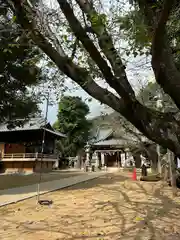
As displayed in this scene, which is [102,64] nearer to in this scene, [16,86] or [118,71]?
[118,71]

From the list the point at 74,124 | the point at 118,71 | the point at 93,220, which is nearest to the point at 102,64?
the point at 118,71

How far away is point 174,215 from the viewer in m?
6.59

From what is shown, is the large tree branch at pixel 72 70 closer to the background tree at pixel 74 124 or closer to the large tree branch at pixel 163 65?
the large tree branch at pixel 163 65

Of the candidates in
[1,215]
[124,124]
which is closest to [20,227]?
[1,215]

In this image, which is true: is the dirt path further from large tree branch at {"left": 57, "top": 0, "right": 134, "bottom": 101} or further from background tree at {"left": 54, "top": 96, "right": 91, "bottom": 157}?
background tree at {"left": 54, "top": 96, "right": 91, "bottom": 157}

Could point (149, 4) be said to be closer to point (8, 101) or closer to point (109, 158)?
point (8, 101)

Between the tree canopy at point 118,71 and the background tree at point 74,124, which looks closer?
the tree canopy at point 118,71

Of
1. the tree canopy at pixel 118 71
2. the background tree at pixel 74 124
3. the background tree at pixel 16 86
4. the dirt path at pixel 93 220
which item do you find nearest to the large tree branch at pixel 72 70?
the tree canopy at pixel 118 71

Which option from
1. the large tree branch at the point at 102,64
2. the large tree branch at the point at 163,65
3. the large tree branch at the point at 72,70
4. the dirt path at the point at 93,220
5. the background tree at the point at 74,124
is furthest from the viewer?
the background tree at the point at 74,124

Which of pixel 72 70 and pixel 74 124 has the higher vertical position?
pixel 74 124

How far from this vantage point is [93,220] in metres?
5.97

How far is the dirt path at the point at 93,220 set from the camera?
4.84m

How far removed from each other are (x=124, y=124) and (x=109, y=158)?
17.1 meters

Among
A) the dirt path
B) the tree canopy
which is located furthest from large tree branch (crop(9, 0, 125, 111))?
the dirt path
